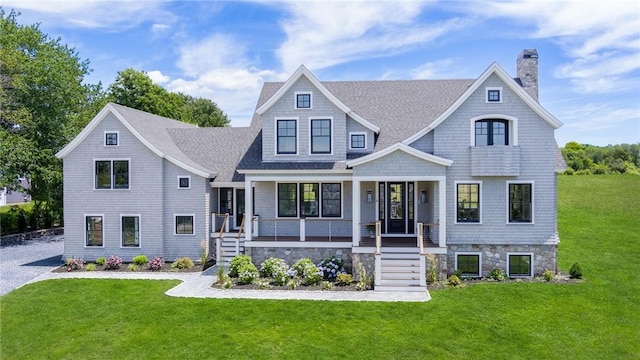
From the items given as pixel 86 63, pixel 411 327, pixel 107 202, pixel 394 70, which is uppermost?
pixel 86 63

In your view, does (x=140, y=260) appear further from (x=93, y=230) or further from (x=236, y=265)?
(x=236, y=265)

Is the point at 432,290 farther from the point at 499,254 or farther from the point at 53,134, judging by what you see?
the point at 53,134

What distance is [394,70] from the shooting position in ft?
80.2

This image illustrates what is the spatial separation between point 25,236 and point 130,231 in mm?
11920

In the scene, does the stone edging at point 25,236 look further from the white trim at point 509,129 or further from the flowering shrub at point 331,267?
the white trim at point 509,129

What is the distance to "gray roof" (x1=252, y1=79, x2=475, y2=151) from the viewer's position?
19625 millimetres

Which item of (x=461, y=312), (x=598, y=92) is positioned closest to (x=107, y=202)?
(x=461, y=312)

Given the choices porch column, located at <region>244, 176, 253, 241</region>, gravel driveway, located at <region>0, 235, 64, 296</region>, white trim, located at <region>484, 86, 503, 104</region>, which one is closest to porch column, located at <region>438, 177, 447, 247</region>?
white trim, located at <region>484, 86, 503, 104</region>

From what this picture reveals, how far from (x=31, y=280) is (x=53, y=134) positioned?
1321 centimetres

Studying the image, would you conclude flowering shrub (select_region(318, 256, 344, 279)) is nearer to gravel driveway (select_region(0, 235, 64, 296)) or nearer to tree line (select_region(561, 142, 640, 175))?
gravel driveway (select_region(0, 235, 64, 296))

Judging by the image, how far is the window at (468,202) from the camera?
16.5 m

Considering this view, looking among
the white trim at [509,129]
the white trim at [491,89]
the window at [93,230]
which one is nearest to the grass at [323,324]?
the window at [93,230]

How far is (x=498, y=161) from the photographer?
627 inches

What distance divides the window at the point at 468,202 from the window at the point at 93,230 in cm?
1630
